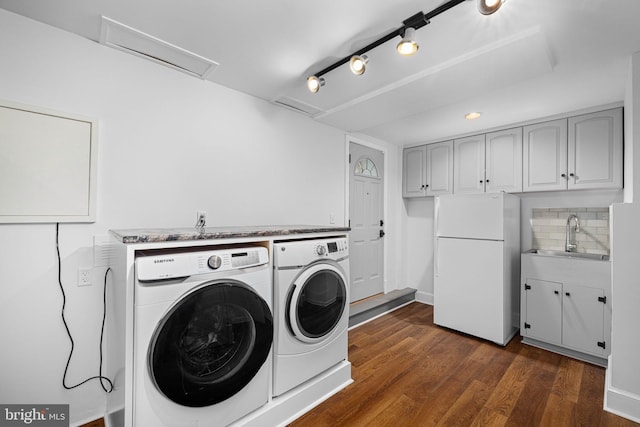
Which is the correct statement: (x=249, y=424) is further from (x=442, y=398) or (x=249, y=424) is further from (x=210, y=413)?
(x=442, y=398)

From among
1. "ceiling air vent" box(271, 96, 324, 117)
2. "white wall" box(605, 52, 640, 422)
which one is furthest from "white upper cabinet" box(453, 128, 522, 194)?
"ceiling air vent" box(271, 96, 324, 117)

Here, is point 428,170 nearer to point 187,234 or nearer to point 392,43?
point 392,43

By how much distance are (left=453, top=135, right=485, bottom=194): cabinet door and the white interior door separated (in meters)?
0.95

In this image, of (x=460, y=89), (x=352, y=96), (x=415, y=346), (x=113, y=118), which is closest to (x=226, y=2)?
(x=113, y=118)

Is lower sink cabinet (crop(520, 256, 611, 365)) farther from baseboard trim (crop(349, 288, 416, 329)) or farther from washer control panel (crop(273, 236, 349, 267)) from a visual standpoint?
washer control panel (crop(273, 236, 349, 267))

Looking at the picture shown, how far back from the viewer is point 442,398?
1961mm

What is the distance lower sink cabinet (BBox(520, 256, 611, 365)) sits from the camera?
2.42 metres

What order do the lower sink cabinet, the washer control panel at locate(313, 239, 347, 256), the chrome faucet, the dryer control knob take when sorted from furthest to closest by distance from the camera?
the chrome faucet
the lower sink cabinet
the washer control panel at locate(313, 239, 347, 256)
the dryer control knob

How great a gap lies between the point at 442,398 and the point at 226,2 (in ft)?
9.10

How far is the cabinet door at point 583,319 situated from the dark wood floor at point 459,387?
16 centimetres

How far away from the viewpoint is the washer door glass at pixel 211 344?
124 centimetres

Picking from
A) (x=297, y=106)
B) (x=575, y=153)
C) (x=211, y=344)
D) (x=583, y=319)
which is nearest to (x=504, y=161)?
(x=575, y=153)

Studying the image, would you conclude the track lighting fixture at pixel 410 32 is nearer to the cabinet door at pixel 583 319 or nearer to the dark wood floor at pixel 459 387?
the dark wood floor at pixel 459 387

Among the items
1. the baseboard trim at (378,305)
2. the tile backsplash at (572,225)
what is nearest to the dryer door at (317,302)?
the baseboard trim at (378,305)
